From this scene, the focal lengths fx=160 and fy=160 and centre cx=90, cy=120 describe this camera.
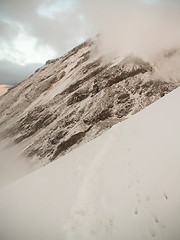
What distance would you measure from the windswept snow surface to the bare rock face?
1346cm

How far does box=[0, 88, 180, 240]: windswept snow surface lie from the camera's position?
11.5ft

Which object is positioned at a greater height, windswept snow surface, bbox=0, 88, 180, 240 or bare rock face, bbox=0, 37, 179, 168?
bare rock face, bbox=0, 37, 179, 168

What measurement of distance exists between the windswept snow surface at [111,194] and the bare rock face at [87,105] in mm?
13458

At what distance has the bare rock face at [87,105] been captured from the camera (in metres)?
20.9

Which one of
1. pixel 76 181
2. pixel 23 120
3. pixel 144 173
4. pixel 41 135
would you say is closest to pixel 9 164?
pixel 41 135

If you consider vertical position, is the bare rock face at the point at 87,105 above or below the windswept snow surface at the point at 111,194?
above

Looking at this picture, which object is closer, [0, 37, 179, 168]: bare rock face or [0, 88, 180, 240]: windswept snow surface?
[0, 88, 180, 240]: windswept snow surface

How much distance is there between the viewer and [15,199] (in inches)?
225

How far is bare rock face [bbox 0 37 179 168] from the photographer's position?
2094 cm

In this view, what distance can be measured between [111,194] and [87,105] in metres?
19.5

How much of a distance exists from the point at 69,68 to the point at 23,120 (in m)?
15.7

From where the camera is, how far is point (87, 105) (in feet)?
76.8

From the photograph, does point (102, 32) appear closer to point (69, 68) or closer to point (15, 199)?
point (69, 68)

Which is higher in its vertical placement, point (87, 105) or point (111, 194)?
point (87, 105)
